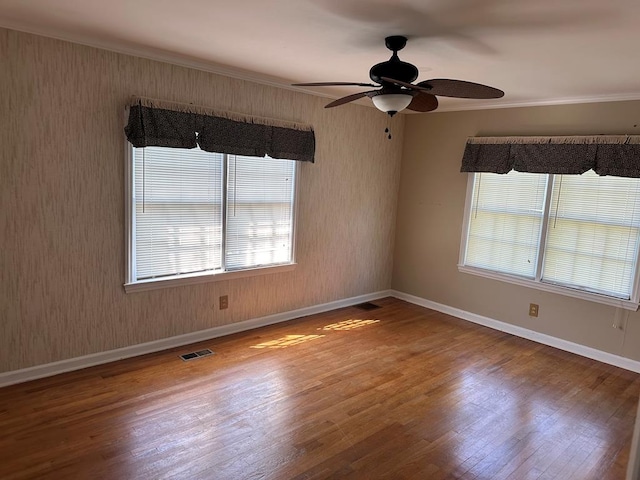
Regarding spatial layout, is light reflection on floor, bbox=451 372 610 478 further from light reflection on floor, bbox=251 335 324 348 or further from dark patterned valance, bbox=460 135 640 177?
dark patterned valance, bbox=460 135 640 177


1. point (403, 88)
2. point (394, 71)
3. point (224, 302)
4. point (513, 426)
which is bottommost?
point (513, 426)

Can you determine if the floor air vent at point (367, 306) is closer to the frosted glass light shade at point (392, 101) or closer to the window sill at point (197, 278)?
the window sill at point (197, 278)

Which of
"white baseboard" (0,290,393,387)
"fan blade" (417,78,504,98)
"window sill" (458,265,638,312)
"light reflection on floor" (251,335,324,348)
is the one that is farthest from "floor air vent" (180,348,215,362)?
"window sill" (458,265,638,312)

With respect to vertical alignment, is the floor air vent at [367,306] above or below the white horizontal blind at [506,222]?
below

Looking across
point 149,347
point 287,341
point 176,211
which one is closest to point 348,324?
point 287,341

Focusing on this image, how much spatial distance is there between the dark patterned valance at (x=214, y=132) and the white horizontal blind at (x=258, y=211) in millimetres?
147

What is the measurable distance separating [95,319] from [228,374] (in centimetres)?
108

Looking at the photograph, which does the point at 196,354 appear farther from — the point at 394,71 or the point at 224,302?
the point at 394,71

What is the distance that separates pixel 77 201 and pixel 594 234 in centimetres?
427

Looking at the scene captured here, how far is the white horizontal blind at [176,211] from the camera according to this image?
3.40 metres

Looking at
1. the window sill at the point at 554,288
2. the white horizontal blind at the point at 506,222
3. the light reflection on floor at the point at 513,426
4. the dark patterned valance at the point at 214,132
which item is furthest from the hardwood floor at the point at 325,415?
the dark patterned valance at the point at 214,132

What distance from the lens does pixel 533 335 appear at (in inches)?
172

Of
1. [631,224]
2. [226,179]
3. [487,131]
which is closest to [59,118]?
[226,179]

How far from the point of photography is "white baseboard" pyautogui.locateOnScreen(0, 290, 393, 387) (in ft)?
9.94
